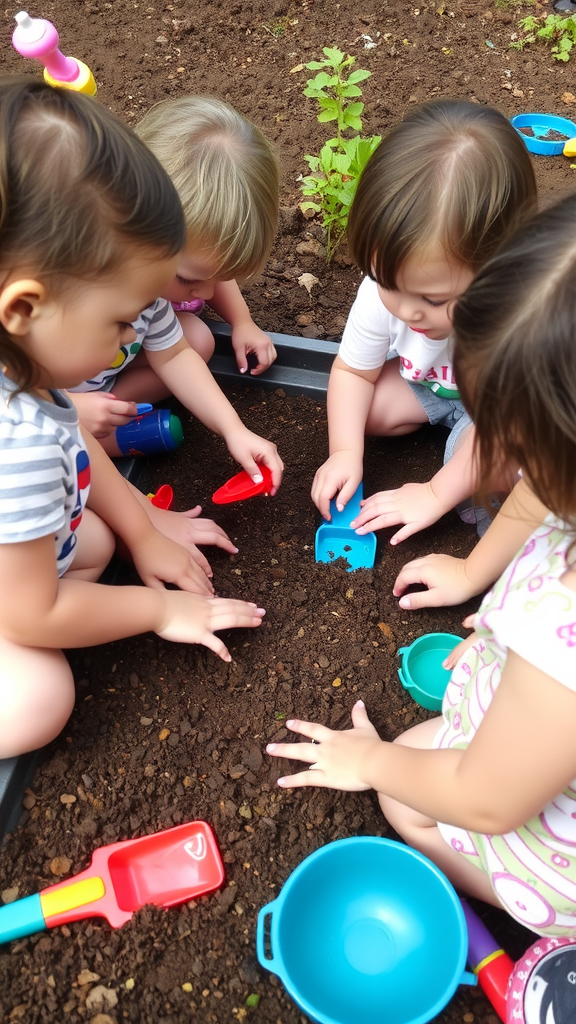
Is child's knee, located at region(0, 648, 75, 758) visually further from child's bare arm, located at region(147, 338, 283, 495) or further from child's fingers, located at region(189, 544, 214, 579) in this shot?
child's bare arm, located at region(147, 338, 283, 495)

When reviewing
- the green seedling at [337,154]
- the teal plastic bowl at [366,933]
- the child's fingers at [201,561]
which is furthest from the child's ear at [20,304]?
the green seedling at [337,154]

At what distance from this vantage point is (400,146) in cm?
120

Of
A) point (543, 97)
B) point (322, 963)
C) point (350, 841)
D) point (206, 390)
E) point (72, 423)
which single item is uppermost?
point (543, 97)

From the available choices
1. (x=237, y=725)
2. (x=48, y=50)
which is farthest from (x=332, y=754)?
(x=48, y=50)

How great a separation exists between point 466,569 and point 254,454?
473 mm

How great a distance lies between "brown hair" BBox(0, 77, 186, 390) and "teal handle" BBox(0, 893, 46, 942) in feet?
2.30

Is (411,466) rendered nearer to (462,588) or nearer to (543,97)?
(462,588)

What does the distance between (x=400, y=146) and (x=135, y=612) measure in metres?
0.84

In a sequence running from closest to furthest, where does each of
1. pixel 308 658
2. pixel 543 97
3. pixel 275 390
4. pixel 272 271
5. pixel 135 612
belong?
1. pixel 135 612
2. pixel 308 658
3. pixel 275 390
4. pixel 272 271
5. pixel 543 97

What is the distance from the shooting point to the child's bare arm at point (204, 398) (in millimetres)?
1515

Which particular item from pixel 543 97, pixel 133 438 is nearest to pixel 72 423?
pixel 133 438

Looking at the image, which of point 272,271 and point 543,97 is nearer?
point 272,271

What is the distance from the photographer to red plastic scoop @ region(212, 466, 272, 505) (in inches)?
58.3

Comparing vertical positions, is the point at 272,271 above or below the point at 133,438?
above
